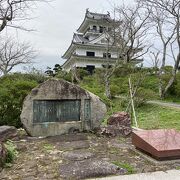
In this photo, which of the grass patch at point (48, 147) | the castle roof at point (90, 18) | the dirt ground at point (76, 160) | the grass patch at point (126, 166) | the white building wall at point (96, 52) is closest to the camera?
the dirt ground at point (76, 160)

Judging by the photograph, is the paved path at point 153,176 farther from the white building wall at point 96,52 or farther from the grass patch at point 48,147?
the white building wall at point 96,52

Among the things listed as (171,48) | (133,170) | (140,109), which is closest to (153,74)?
(171,48)

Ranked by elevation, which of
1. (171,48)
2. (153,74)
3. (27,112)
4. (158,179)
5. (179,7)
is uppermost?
(179,7)

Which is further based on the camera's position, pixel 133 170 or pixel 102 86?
pixel 102 86

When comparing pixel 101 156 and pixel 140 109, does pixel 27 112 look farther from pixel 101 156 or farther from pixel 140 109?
pixel 140 109

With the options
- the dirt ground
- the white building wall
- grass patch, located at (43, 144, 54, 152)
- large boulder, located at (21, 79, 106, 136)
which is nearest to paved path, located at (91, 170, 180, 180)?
the dirt ground

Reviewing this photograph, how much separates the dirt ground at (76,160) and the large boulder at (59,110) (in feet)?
1.74

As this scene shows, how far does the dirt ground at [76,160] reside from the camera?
410 cm

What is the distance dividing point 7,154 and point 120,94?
17.9m

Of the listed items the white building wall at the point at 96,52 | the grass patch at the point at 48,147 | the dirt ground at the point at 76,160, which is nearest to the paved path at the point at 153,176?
the dirt ground at the point at 76,160

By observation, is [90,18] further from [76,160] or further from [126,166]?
[126,166]

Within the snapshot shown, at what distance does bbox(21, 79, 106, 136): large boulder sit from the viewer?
22.1ft

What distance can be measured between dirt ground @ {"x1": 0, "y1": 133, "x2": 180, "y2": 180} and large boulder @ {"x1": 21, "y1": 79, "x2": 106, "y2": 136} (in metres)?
0.53

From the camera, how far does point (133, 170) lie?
4254 mm
